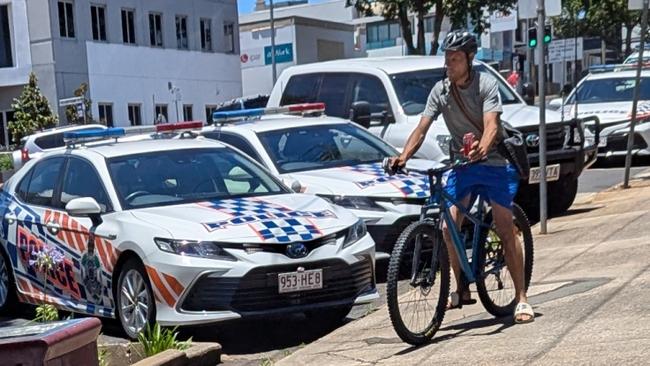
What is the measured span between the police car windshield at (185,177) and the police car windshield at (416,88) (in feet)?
12.4

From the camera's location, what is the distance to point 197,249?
21.5 feet

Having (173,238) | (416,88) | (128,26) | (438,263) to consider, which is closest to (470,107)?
(438,263)

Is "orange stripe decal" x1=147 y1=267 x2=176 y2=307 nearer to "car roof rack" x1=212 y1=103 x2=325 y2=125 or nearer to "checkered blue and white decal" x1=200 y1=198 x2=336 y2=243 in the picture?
"checkered blue and white decal" x1=200 y1=198 x2=336 y2=243

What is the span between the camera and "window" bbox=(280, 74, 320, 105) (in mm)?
12805

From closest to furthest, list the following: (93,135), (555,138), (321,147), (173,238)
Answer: (173,238) < (93,135) < (321,147) < (555,138)

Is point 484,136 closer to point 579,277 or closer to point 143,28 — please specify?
point 579,277

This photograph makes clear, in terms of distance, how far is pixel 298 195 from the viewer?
307 inches

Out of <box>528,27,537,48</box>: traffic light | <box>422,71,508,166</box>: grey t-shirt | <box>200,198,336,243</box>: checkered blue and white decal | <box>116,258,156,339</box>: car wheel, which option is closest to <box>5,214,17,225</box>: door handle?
<box>116,258,156,339</box>: car wheel

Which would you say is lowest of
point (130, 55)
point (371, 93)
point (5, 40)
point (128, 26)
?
point (371, 93)

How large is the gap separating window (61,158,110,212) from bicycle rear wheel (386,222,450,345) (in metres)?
2.72

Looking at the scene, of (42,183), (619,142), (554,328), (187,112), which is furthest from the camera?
(187,112)

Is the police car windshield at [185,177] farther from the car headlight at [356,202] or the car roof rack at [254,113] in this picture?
the car roof rack at [254,113]

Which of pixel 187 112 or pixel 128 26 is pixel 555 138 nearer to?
pixel 128 26

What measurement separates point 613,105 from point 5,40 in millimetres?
29599
